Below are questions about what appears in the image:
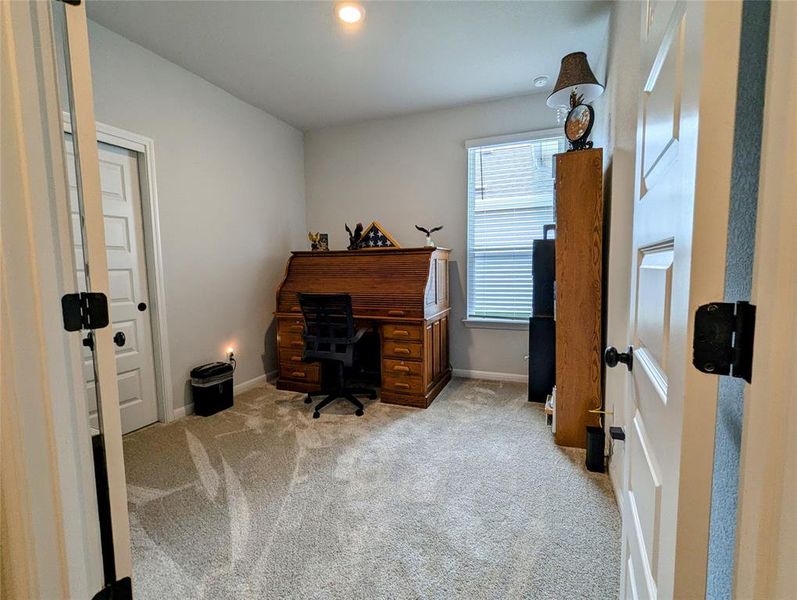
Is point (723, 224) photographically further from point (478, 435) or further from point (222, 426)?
point (222, 426)

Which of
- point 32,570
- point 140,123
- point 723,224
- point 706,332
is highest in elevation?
point 140,123

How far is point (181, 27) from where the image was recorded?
240 cm

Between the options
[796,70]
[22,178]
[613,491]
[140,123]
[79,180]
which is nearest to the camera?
[796,70]

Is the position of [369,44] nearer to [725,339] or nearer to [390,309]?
[390,309]

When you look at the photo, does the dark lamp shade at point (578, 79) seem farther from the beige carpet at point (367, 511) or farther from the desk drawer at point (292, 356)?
the desk drawer at point (292, 356)

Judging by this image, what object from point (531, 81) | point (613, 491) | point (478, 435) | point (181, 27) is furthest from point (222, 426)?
point (531, 81)

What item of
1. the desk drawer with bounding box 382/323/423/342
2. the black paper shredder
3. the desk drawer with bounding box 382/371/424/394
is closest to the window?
the desk drawer with bounding box 382/323/423/342

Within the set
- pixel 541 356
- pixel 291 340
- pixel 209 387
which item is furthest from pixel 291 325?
pixel 541 356

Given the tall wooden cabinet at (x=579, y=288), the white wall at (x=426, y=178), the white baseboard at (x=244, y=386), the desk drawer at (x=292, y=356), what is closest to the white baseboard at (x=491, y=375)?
the white wall at (x=426, y=178)

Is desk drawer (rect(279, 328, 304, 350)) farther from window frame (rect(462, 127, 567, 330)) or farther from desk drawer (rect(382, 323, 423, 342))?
window frame (rect(462, 127, 567, 330))

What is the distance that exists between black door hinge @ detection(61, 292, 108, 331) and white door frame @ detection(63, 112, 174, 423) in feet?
6.62

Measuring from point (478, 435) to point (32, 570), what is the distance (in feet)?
7.21

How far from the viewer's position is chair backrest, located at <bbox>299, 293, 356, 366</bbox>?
9.18ft

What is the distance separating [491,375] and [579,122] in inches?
92.8
